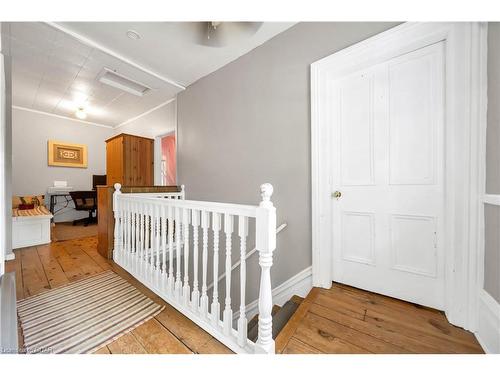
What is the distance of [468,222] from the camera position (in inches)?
42.6

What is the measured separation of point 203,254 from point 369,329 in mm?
1088

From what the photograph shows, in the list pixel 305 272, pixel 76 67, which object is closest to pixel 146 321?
pixel 305 272

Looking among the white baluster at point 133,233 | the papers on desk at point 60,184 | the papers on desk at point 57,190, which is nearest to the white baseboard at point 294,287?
the white baluster at point 133,233

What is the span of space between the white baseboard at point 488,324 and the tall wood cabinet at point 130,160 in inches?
167

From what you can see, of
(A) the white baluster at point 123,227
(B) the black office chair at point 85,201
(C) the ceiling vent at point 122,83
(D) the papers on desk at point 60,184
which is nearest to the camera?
(A) the white baluster at point 123,227

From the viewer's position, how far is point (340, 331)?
44.6 inches

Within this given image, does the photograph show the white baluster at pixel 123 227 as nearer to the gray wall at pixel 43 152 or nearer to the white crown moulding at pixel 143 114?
the white crown moulding at pixel 143 114

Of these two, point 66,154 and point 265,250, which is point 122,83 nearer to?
point 66,154

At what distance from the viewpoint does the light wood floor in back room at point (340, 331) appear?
102 cm

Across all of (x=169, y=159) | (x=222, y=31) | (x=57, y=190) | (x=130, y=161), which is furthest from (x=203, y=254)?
(x=57, y=190)

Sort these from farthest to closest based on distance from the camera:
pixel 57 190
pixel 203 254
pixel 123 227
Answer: pixel 57 190 < pixel 123 227 < pixel 203 254

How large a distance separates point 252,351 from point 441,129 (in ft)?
5.70
